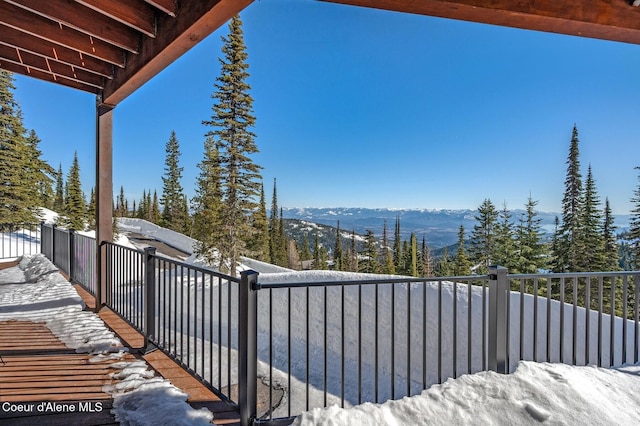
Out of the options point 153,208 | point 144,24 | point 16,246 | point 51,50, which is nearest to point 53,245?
point 16,246

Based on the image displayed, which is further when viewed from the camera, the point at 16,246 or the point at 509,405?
the point at 16,246

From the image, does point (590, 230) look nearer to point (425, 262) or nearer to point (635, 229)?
point (635, 229)

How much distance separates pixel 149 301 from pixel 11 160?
20.2m

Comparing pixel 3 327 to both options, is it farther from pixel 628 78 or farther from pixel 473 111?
pixel 473 111

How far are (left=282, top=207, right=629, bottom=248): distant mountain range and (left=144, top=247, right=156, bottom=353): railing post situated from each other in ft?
85.6

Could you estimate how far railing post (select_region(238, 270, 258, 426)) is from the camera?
2080mm

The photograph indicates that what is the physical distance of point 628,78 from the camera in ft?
73.5

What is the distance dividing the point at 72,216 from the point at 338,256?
2844cm

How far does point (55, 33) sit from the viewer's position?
2.95 metres

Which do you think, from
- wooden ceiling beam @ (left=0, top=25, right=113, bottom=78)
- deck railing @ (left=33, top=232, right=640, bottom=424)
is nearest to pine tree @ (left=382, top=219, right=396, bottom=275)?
Answer: deck railing @ (left=33, top=232, right=640, bottom=424)

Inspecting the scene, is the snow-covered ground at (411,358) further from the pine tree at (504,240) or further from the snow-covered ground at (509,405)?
the pine tree at (504,240)

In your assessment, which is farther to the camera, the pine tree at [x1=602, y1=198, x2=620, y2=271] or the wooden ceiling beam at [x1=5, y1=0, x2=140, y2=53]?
the pine tree at [x1=602, y1=198, x2=620, y2=271]

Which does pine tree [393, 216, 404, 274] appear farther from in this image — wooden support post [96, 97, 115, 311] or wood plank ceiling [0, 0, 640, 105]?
wood plank ceiling [0, 0, 640, 105]

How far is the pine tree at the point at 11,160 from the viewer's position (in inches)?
656
